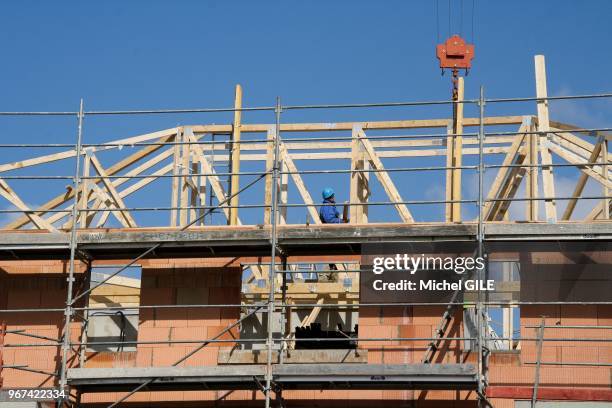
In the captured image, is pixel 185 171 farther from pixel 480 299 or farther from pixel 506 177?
pixel 480 299

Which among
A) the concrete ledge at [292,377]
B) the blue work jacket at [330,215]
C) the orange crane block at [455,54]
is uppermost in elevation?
the orange crane block at [455,54]

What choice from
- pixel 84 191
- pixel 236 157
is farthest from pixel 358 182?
pixel 84 191

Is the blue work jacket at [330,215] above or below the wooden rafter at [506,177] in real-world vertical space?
below

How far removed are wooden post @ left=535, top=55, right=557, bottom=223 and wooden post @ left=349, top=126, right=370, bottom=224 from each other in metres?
3.18

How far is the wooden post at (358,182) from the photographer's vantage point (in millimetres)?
25219

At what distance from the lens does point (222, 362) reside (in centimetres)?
2280

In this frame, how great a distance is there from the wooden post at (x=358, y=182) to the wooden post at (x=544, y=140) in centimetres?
318

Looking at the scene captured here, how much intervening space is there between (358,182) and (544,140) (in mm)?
3381

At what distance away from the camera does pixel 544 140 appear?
2414cm

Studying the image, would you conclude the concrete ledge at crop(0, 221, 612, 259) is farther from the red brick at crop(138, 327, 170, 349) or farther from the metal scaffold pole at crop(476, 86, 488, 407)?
the red brick at crop(138, 327, 170, 349)

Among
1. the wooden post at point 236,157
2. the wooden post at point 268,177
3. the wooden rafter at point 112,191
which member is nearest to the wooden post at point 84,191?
the wooden rafter at point 112,191

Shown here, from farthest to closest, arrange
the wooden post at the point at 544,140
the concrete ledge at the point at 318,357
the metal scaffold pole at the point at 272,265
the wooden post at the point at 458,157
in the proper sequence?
the wooden post at the point at 458,157
the wooden post at the point at 544,140
the concrete ledge at the point at 318,357
the metal scaffold pole at the point at 272,265

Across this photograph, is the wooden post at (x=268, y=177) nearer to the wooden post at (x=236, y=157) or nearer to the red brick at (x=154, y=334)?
the wooden post at (x=236, y=157)

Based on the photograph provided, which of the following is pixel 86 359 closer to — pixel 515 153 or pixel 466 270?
pixel 466 270
